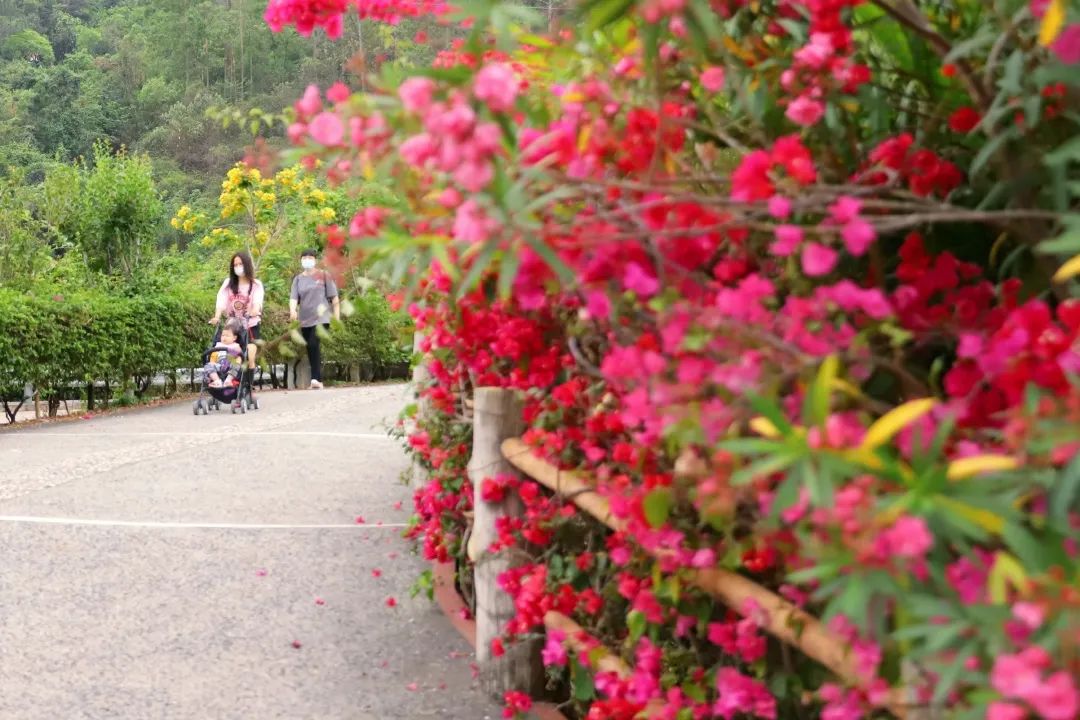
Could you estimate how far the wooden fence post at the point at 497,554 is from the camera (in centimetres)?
420

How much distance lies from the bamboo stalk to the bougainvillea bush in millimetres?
22

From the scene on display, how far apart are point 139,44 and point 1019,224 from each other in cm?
9249

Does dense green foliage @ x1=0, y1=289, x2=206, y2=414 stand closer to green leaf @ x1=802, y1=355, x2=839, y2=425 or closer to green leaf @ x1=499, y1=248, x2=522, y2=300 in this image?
green leaf @ x1=499, y1=248, x2=522, y2=300

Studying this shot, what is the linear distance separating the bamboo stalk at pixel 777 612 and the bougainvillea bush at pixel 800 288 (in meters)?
0.02

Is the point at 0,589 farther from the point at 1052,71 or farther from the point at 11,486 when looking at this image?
the point at 1052,71

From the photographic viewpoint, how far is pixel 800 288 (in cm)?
209

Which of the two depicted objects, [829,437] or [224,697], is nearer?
[829,437]

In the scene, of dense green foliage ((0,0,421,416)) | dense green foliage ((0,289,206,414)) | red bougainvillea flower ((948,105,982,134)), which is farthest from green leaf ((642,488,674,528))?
dense green foliage ((0,289,206,414))

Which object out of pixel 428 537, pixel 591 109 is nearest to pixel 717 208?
pixel 591 109

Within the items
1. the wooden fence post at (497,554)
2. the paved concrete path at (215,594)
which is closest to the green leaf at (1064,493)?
the wooden fence post at (497,554)

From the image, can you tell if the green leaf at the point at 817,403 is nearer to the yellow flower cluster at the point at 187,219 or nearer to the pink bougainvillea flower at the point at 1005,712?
the pink bougainvillea flower at the point at 1005,712

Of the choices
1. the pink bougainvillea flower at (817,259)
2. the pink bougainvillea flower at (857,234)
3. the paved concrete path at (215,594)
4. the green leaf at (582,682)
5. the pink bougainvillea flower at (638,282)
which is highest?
the pink bougainvillea flower at (857,234)

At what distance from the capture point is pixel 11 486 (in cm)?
857

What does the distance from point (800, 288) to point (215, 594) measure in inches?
172
